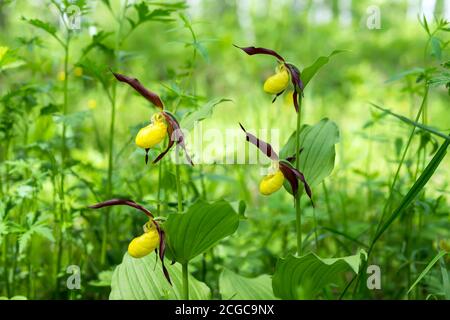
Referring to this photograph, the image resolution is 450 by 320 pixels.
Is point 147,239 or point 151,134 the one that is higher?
point 151,134

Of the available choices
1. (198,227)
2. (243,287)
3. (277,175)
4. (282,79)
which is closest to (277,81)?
(282,79)

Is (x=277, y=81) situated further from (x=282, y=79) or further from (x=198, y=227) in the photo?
(x=198, y=227)

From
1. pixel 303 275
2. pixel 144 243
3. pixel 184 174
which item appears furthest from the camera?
pixel 184 174

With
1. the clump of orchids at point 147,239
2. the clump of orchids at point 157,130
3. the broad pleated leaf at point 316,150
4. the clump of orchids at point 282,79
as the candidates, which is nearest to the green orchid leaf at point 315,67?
the clump of orchids at point 282,79

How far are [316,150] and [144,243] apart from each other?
1.44 ft

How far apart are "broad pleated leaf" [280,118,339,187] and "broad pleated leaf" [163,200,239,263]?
0.78ft

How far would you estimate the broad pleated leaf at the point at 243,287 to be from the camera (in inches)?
45.5

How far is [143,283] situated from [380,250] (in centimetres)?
79

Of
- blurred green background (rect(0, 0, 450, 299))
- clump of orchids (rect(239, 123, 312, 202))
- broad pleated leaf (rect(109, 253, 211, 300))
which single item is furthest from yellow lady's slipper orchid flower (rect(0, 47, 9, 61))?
clump of orchids (rect(239, 123, 312, 202))

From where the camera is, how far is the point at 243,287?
1.17 meters

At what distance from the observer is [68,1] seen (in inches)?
50.7

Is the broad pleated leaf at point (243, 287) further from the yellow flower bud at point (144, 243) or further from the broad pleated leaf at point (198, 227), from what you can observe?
the yellow flower bud at point (144, 243)

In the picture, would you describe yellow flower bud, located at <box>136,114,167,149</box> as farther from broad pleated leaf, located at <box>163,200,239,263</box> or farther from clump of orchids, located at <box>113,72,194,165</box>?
broad pleated leaf, located at <box>163,200,239,263</box>

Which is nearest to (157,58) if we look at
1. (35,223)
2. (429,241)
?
(429,241)
